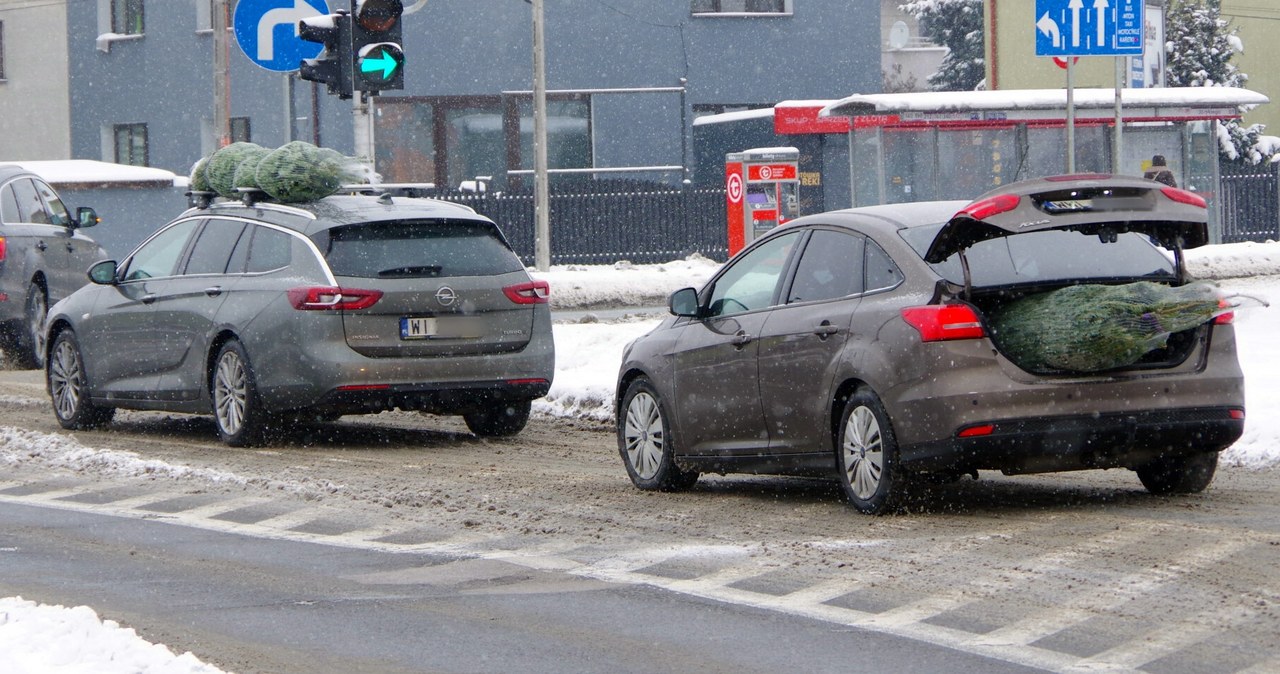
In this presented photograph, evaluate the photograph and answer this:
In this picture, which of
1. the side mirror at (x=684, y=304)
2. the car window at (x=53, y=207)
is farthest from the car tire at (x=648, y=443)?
the car window at (x=53, y=207)

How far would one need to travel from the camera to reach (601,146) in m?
35.9

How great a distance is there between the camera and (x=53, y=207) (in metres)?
19.5

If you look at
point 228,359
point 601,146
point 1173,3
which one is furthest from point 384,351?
point 1173,3

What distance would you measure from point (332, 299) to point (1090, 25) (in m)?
8.42

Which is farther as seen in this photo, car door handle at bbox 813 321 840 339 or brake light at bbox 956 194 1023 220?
car door handle at bbox 813 321 840 339

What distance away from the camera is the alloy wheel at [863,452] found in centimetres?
831

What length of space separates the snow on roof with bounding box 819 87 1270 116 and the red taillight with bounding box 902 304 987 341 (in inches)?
845

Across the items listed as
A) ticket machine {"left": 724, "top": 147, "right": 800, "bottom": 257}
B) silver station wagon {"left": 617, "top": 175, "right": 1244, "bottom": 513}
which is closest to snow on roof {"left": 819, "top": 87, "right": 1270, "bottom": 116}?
ticket machine {"left": 724, "top": 147, "right": 800, "bottom": 257}

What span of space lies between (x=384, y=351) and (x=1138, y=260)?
15.9ft

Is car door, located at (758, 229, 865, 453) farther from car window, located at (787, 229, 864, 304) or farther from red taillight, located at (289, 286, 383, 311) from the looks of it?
red taillight, located at (289, 286, 383, 311)

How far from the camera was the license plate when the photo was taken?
11.8 meters

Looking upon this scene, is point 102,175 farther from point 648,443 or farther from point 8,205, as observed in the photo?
point 648,443

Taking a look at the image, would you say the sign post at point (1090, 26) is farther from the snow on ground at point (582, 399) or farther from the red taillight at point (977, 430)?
the red taillight at point (977, 430)

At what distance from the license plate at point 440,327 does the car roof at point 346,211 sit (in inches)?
25.8
